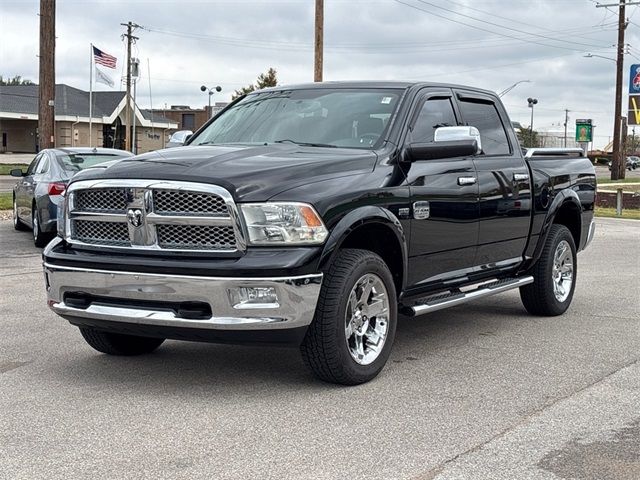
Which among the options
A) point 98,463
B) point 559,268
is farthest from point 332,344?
point 559,268

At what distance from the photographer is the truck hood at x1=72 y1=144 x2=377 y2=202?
5.16 meters

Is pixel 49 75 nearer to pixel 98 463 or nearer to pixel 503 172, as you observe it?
pixel 503 172

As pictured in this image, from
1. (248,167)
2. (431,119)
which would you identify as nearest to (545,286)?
(431,119)

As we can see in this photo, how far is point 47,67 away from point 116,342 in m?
16.8

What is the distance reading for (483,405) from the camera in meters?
5.18

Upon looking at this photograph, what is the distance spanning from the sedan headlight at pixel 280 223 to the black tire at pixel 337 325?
28 cm

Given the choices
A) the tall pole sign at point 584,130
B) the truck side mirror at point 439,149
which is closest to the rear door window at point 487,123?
the truck side mirror at point 439,149

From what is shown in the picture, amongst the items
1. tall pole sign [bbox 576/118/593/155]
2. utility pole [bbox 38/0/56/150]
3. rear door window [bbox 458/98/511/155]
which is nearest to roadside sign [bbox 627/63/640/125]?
tall pole sign [bbox 576/118/593/155]

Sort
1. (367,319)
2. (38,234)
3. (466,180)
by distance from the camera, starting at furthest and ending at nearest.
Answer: (38,234) → (466,180) → (367,319)

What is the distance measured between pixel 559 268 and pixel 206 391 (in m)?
4.16

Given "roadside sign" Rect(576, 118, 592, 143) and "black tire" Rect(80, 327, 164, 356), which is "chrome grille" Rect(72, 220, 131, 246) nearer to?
"black tire" Rect(80, 327, 164, 356)

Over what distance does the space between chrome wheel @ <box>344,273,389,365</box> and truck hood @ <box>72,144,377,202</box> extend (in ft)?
2.34

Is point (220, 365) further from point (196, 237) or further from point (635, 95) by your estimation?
point (635, 95)

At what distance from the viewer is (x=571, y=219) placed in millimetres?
8695
